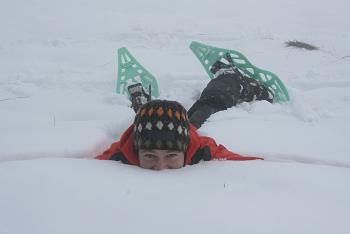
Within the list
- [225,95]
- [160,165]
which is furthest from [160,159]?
[225,95]

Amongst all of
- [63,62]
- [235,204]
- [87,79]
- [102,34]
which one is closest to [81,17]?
[102,34]

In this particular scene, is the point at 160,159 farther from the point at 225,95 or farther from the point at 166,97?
the point at 166,97

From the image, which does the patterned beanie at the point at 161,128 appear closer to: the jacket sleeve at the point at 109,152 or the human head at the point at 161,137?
the human head at the point at 161,137

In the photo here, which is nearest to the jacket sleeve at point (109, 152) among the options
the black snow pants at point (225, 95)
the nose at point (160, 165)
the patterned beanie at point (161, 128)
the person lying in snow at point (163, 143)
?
the person lying in snow at point (163, 143)

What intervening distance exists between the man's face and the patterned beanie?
0.08 feet

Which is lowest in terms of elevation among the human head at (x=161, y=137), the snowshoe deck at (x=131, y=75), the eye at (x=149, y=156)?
the snowshoe deck at (x=131, y=75)

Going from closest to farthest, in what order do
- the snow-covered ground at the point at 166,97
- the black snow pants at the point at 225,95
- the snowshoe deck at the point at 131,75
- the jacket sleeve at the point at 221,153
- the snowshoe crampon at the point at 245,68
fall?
the snow-covered ground at the point at 166,97 → the jacket sleeve at the point at 221,153 → the black snow pants at the point at 225,95 → the snowshoe crampon at the point at 245,68 → the snowshoe deck at the point at 131,75

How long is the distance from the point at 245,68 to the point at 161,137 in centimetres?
185

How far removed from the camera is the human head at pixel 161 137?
1881mm

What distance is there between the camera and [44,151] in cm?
185

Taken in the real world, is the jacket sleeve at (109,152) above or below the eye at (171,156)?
below

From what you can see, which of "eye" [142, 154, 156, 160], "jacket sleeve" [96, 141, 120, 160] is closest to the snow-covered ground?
"jacket sleeve" [96, 141, 120, 160]

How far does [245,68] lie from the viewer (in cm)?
356

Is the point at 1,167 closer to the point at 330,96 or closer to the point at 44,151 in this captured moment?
the point at 44,151
